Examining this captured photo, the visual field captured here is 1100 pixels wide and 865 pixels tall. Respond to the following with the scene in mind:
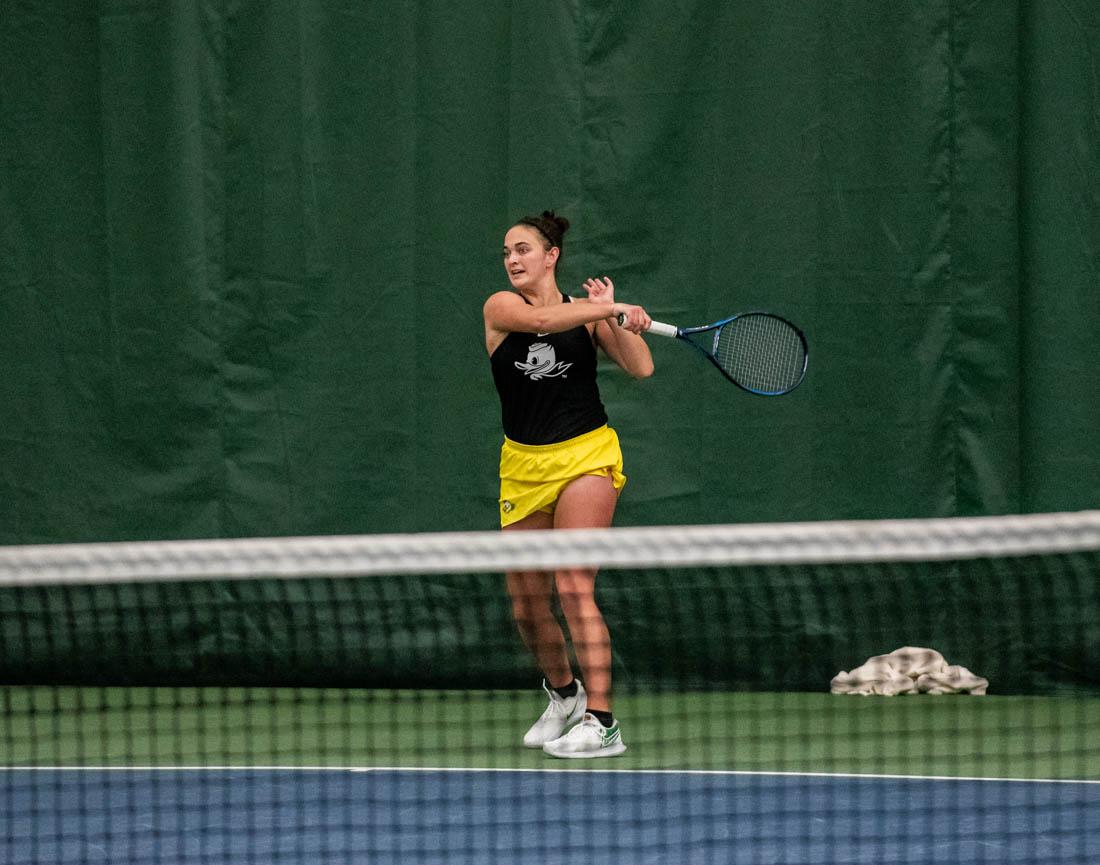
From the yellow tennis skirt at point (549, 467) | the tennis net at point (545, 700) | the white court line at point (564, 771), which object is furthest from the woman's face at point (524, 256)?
the white court line at point (564, 771)

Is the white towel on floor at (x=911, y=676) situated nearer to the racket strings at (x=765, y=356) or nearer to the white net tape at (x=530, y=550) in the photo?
the racket strings at (x=765, y=356)

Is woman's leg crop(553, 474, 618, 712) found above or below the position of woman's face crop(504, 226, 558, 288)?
below

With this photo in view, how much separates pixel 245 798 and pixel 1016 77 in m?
3.51

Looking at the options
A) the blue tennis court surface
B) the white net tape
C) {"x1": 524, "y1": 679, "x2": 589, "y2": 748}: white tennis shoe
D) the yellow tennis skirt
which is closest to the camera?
the white net tape

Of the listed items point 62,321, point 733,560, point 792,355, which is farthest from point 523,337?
point 62,321

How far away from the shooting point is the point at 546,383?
16.4 feet

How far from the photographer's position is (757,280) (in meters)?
6.11

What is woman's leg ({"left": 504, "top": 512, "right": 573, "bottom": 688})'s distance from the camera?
5004mm

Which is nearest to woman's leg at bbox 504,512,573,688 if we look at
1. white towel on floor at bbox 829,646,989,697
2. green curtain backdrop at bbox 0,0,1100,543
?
green curtain backdrop at bbox 0,0,1100,543

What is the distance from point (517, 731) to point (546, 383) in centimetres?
116

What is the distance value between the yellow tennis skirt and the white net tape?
5.27ft

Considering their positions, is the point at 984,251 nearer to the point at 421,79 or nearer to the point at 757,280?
the point at 757,280

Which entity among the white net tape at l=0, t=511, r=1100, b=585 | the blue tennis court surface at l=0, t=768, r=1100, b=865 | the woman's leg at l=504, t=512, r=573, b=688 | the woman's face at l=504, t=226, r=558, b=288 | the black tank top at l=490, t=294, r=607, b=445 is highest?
the woman's face at l=504, t=226, r=558, b=288

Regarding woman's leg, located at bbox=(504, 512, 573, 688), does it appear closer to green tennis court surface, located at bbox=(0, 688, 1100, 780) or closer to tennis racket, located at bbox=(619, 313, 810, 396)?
green tennis court surface, located at bbox=(0, 688, 1100, 780)
